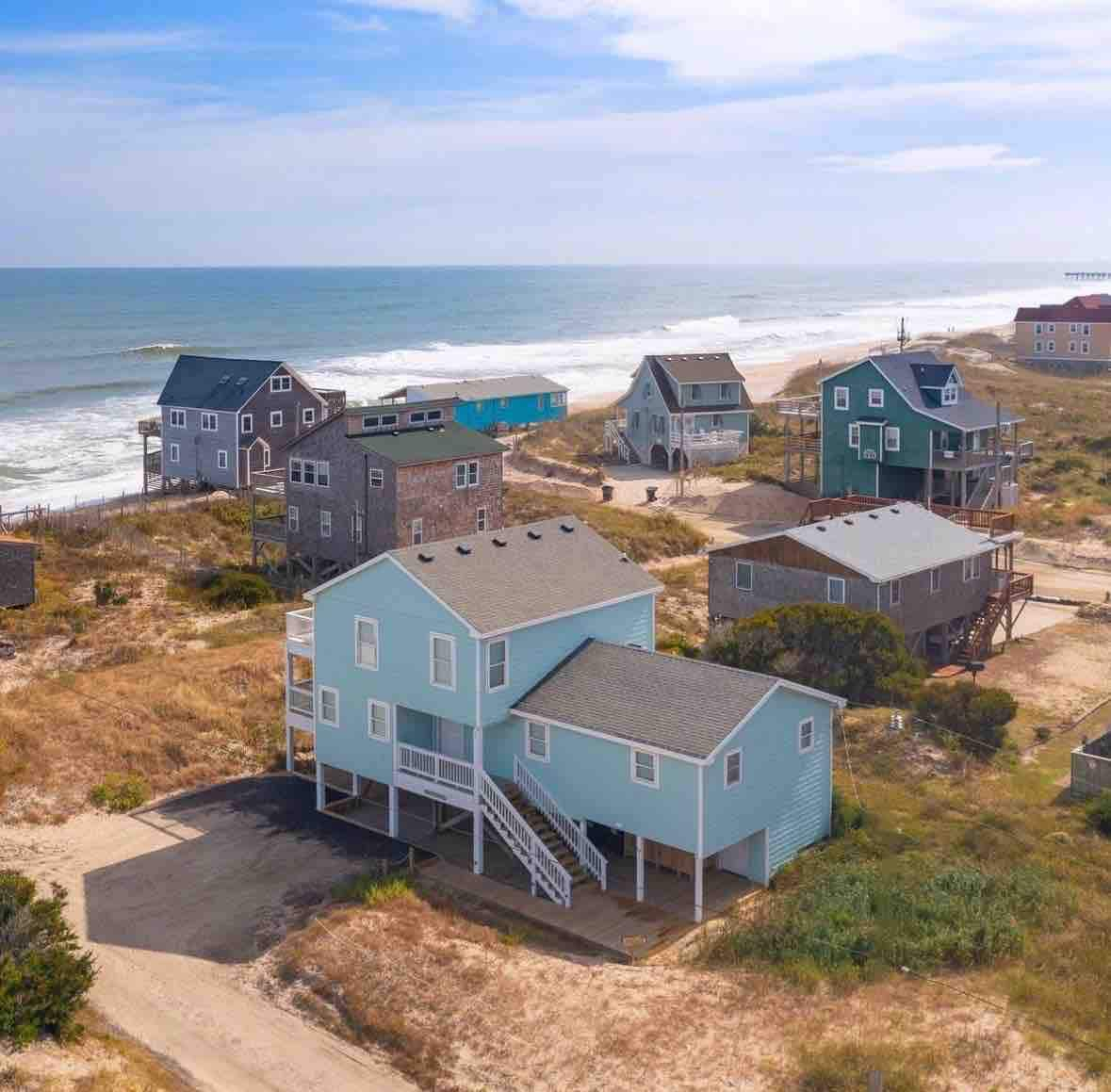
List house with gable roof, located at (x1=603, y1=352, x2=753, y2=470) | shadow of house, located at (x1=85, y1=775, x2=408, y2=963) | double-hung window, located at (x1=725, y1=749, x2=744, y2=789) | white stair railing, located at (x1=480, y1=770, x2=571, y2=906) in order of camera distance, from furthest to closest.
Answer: house with gable roof, located at (x1=603, y1=352, x2=753, y2=470), white stair railing, located at (x1=480, y1=770, x2=571, y2=906), double-hung window, located at (x1=725, y1=749, x2=744, y2=789), shadow of house, located at (x1=85, y1=775, x2=408, y2=963)

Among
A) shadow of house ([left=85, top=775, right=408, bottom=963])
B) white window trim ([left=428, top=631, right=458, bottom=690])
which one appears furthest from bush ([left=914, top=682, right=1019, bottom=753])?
shadow of house ([left=85, top=775, right=408, bottom=963])

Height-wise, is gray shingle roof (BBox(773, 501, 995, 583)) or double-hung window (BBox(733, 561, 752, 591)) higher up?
gray shingle roof (BBox(773, 501, 995, 583))

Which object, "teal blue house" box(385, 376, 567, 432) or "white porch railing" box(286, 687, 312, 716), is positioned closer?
"white porch railing" box(286, 687, 312, 716)

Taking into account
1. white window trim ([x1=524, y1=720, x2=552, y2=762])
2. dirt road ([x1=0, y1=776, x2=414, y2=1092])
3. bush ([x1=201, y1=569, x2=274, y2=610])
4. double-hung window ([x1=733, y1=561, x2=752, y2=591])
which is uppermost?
double-hung window ([x1=733, y1=561, x2=752, y2=591])

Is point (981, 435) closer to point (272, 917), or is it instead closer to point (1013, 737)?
point (1013, 737)

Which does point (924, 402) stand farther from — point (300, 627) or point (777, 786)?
point (777, 786)

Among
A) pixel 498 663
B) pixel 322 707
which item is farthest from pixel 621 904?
pixel 322 707

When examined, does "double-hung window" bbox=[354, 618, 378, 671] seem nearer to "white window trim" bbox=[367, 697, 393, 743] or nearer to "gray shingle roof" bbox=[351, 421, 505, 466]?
"white window trim" bbox=[367, 697, 393, 743]
